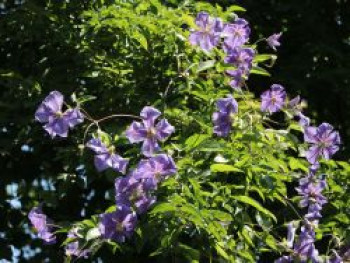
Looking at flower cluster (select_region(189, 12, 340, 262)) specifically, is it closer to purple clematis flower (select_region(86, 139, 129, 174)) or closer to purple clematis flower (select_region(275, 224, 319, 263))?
purple clematis flower (select_region(275, 224, 319, 263))

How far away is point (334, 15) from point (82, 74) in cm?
174

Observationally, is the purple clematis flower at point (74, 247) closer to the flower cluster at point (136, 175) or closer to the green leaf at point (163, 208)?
the flower cluster at point (136, 175)

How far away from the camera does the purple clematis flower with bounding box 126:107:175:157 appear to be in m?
1.93

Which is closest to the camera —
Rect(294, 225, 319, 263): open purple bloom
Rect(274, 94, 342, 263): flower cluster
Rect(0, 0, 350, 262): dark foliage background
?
Rect(294, 225, 319, 263): open purple bloom

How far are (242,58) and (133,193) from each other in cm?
60

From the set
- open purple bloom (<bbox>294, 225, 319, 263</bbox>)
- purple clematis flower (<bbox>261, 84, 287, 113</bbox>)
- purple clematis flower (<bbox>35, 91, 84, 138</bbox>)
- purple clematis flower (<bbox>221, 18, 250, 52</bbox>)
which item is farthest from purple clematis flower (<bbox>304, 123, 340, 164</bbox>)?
purple clematis flower (<bbox>35, 91, 84, 138</bbox>)

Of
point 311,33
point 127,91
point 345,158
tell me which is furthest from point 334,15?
point 127,91

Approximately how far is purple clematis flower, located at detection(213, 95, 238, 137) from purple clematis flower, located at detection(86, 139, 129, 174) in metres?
0.28

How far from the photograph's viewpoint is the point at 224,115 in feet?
6.66

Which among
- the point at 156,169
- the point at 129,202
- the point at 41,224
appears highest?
the point at 156,169

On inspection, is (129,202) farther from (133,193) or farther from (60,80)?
(60,80)

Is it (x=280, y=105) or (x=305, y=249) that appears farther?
(x=280, y=105)

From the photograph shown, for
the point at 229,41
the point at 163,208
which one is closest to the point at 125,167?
the point at 163,208

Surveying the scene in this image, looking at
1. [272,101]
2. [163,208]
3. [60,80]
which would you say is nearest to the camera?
[163,208]
